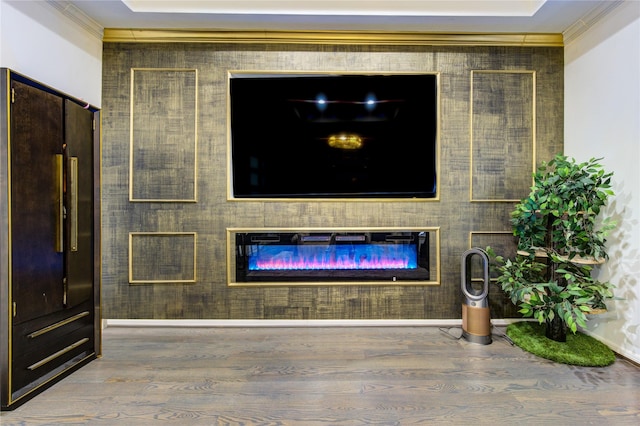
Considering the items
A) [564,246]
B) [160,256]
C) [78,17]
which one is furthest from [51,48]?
[564,246]

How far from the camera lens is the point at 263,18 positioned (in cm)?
249

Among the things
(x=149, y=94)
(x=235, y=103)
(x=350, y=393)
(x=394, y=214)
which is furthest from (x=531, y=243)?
(x=149, y=94)

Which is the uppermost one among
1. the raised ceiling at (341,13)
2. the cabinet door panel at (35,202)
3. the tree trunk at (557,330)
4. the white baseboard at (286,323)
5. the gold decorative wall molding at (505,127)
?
the raised ceiling at (341,13)

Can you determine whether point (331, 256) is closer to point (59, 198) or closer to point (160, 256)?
point (160, 256)

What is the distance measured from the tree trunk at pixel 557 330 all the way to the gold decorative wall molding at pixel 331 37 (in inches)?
88.8

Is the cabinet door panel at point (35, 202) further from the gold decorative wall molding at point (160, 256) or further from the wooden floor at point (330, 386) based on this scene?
the gold decorative wall molding at point (160, 256)

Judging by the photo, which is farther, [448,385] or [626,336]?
[626,336]

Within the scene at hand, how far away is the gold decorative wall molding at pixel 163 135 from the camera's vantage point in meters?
2.70

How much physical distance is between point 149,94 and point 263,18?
1.14m

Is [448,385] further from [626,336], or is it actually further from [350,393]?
[626,336]

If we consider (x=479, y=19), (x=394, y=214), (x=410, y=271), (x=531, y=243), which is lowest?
(x=410, y=271)

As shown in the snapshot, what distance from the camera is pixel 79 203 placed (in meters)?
1.98

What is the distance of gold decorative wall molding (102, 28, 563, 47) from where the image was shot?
2.67 metres

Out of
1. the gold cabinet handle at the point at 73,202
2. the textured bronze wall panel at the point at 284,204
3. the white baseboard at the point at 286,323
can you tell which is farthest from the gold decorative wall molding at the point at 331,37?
the white baseboard at the point at 286,323
